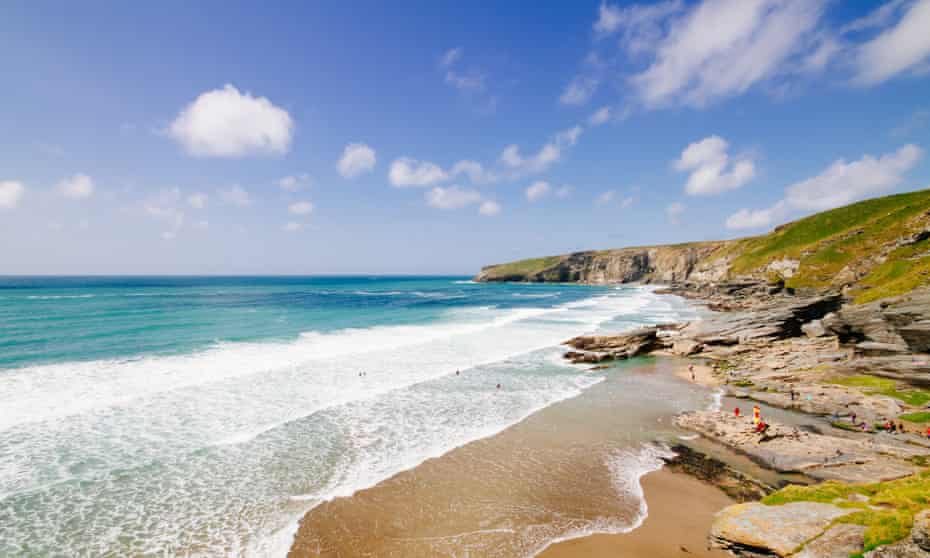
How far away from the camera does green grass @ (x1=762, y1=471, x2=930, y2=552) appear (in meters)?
7.03

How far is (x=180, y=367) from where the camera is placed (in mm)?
28500

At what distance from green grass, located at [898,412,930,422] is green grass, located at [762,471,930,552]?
11758mm

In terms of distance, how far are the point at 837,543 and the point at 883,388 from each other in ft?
69.0

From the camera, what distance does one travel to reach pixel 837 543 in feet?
25.4

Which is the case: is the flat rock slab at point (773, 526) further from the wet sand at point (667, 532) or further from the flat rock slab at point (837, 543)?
the wet sand at point (667, 532)

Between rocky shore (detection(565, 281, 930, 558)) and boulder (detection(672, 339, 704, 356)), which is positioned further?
boulder (detection(672, 339, 704, 356))

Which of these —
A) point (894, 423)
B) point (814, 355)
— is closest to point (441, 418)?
point (894, 423)

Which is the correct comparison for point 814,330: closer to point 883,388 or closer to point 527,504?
point 883,388

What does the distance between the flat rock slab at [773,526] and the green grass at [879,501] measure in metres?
0.35

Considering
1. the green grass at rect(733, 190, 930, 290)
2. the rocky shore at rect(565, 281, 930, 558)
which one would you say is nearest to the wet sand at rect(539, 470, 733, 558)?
the rocky shore at rect(565, 281, 930, 558)

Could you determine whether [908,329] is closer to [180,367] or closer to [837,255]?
[180,367]

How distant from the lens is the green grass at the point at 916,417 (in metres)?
17.5

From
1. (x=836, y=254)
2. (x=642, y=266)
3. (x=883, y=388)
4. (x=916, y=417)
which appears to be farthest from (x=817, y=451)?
(x=642, y=266)

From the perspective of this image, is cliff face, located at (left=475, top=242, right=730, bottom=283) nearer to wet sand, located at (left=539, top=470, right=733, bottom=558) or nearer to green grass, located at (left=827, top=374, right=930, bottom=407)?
green grass, located at (left=827, top=374, right=930, bottom=407)
